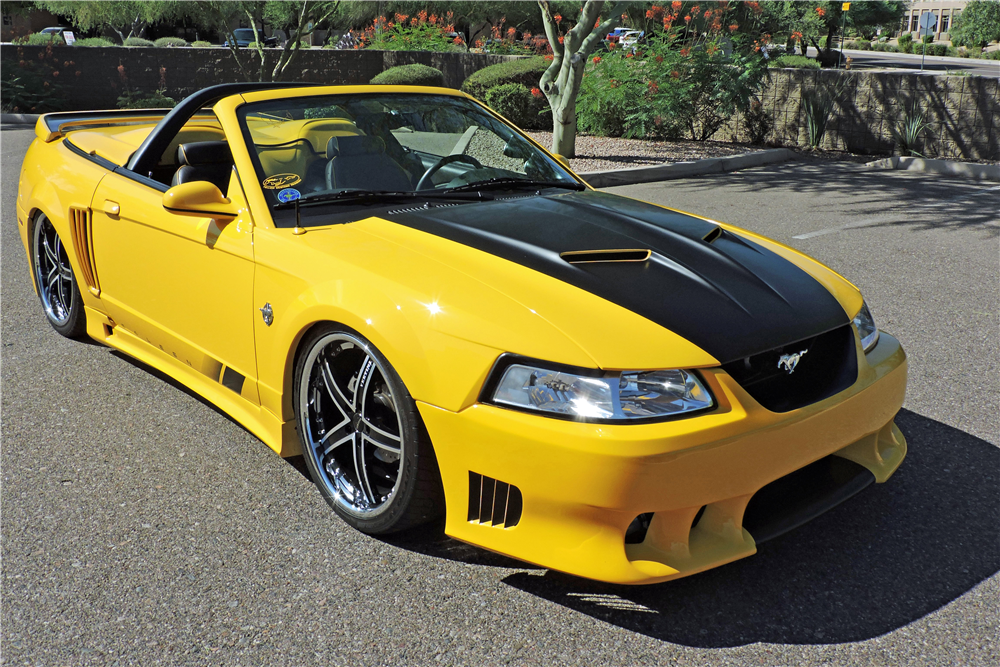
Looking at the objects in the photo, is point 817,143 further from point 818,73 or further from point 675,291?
point 675,291

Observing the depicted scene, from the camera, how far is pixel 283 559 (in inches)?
106

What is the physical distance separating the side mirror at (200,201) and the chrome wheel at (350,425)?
2.41 ft

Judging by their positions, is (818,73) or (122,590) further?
(818,73)

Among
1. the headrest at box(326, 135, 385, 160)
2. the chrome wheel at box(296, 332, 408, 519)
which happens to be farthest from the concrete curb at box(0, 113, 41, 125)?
the chrome wheel at box(296, 332, 408, 519)

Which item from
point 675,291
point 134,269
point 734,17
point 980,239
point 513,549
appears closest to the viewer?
point 513,549

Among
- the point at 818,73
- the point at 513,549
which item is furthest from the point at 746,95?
the point at 513,549

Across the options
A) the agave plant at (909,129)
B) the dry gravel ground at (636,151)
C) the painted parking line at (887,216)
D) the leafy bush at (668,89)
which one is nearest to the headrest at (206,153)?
the painted parking line at (887,216)

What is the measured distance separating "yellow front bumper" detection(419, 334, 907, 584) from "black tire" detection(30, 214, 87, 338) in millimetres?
2954

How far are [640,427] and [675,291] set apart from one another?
58 centimetres

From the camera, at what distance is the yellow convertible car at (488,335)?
7.42ft

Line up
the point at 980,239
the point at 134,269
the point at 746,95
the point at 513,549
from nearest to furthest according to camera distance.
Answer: the point at 513,549 < the point at 134,269 < the point at 980,239 < the point at 746,95

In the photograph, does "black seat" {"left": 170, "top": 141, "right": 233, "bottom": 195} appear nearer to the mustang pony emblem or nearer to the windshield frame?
the windshield frame

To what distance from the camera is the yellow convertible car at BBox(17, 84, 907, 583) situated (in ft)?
7.42

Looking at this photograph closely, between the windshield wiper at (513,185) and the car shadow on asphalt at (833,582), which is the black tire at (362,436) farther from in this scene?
the windshield wiper at (513,185)
